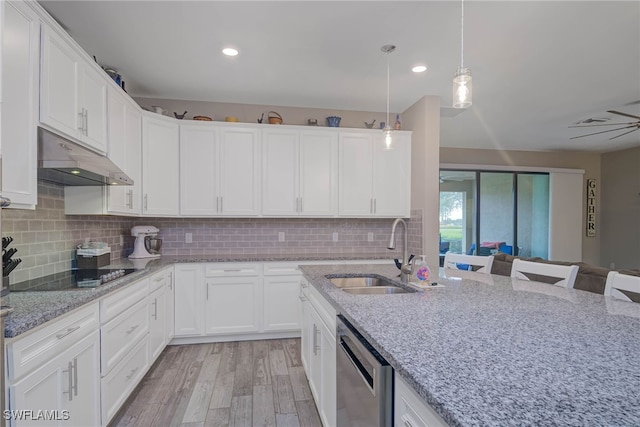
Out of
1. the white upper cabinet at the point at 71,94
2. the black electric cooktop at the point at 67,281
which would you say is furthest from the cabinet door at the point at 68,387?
the white upper cabinet at the point at 71,94

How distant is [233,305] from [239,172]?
4.75ft

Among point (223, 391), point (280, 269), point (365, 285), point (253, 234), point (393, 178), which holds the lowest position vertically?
point (223, 391)

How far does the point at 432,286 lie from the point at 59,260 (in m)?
2.59

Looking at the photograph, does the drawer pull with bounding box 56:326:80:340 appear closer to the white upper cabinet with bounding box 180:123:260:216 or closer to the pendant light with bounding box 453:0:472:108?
the white upper cabinet with bounding box 180:123:260:216

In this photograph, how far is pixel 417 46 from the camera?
258cm

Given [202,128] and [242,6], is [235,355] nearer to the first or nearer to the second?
[202,128]

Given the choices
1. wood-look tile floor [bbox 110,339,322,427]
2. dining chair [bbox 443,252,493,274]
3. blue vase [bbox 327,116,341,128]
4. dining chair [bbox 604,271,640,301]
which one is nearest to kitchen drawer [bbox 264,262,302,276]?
wood-look tile floor [bbox 110,339,322,427]

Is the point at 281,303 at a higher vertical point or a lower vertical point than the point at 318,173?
lower

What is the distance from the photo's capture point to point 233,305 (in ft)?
11.3

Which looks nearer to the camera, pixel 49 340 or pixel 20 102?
pixel 49 340

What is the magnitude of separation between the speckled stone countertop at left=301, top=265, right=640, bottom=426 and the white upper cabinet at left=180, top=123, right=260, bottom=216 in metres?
2.28

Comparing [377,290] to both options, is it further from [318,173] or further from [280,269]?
[318,173]

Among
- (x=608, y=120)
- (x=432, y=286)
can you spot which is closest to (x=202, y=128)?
(x=432, y=286)

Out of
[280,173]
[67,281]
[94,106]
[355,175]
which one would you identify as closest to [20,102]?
[94,106]
